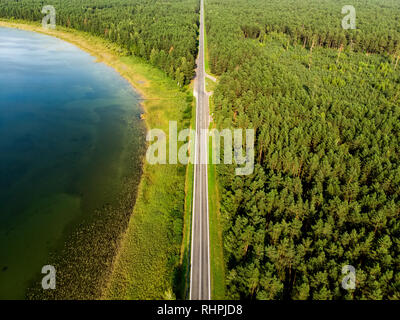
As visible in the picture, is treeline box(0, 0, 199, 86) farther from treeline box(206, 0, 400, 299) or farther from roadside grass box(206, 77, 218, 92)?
treeline box(206, 0, 400, 299)

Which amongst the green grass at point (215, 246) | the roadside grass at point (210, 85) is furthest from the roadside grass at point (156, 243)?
the roadside grass at point (210, 85)

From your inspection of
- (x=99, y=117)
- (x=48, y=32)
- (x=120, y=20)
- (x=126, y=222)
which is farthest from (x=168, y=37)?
(x=126, y=222)

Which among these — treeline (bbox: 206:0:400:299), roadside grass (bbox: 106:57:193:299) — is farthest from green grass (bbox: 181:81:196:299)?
treeline (bbox: 206:0:400:299)

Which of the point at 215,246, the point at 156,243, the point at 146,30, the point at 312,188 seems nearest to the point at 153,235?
the point at 156,243

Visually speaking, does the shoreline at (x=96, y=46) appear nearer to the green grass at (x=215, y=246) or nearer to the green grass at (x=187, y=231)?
A: the green grass at (x=187, y=231)

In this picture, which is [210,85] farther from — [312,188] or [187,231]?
[187,231]
